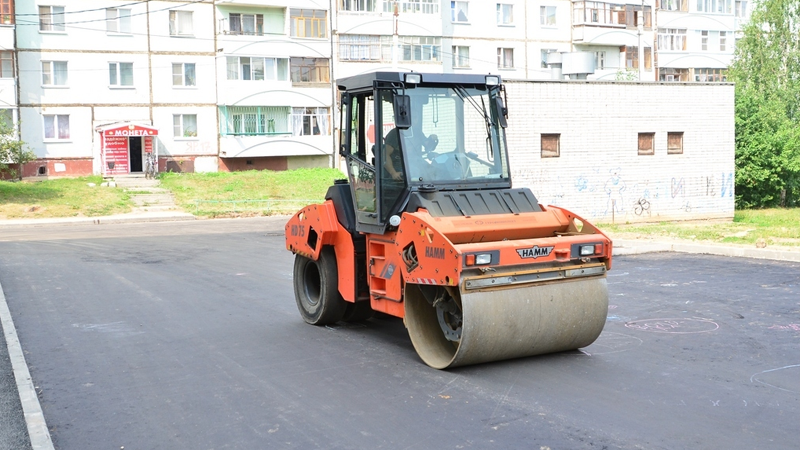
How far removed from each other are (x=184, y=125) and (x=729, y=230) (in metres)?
32.8

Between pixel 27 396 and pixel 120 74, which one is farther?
pixel 120 74

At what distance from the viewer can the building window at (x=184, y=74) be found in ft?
158

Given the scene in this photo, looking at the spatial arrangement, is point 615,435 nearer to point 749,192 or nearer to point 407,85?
point 407,85

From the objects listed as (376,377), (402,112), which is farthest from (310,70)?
(376,377)

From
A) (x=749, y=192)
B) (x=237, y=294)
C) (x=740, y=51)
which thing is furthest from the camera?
(x=740, y=51)

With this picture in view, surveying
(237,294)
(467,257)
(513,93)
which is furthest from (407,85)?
(513,93)

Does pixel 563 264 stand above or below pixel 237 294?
above

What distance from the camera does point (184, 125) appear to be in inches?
1908

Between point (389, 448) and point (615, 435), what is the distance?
67.7 inches

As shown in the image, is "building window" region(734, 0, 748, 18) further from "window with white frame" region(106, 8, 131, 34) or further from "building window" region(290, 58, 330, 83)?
"window with white frame" region(106, 8, 131, 34)

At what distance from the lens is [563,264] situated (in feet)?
28.9

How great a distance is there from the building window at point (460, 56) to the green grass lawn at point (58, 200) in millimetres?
24198

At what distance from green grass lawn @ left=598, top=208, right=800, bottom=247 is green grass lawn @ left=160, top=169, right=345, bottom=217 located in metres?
16.4

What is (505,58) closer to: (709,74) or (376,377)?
(709,74)
